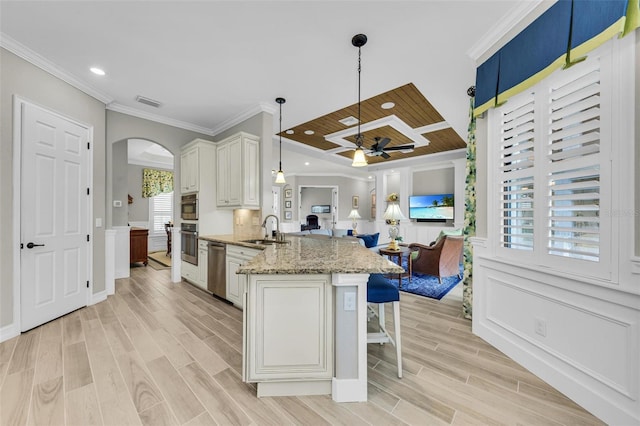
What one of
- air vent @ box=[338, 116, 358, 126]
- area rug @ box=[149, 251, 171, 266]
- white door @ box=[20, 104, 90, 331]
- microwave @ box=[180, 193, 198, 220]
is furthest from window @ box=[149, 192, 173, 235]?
air vent @ box=[338, 116, 358, 126]

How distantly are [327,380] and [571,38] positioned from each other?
2766 millimetres

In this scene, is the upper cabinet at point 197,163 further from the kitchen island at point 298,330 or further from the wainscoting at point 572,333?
the wainscoting at point 572,333

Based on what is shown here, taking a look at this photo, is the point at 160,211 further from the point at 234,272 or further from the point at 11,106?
the point at 234,272

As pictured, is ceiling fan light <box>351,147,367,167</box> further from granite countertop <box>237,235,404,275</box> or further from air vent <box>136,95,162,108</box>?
air vent <box>136,95,162,108</box>

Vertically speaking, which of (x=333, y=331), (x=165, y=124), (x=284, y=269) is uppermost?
(x=165, y=124)

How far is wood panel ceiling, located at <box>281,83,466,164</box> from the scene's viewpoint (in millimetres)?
3686

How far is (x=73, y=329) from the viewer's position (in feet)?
8.52

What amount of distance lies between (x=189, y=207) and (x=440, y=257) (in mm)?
4380

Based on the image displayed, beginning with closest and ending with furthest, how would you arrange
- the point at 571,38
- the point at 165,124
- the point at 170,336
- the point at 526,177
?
the point at 571,38, the point at 526,177, the point at 170,336, the point at 165,124

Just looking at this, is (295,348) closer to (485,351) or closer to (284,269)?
(284,269)

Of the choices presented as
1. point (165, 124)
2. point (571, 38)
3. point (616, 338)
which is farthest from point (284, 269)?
point (165, 124)

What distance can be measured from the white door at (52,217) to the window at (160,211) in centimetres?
448

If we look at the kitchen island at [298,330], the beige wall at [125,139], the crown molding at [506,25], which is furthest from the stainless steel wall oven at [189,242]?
the crown molding at [506,25]

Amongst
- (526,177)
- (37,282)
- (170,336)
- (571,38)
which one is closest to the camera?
(571,38)
